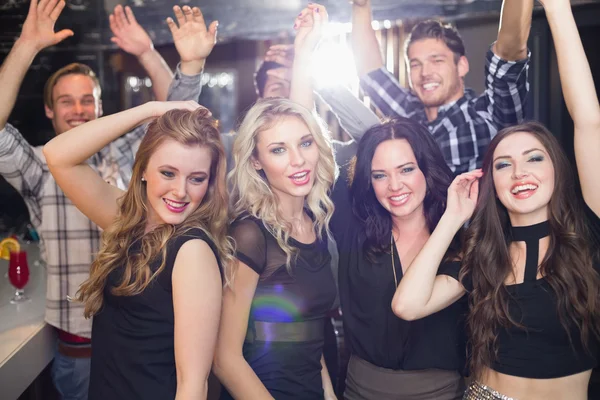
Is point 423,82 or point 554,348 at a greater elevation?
point 423,82

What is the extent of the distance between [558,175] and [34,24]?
1.75 metres

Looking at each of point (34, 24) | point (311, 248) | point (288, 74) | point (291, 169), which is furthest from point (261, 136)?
point (288, 74)

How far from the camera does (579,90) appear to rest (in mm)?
1738

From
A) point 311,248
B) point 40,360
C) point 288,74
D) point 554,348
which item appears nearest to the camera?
point 554,348

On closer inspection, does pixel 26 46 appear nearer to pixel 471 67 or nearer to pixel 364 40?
pixel 364 40

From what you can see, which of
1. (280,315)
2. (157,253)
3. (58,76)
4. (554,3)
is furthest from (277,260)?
(58,76)

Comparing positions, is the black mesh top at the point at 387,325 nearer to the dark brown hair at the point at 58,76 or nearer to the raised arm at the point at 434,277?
the raised arm at the point at 434,277

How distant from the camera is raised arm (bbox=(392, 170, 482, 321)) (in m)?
1.81

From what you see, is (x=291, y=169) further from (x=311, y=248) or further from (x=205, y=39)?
(x=205, y=39)

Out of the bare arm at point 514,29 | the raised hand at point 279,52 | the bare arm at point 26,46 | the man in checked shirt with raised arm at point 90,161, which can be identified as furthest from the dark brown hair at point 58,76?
the bare arm at point 514,29

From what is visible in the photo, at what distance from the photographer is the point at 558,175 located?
1822 mm

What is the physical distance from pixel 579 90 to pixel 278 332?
1.10 meters

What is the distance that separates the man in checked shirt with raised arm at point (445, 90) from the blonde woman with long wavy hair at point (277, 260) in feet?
2.46

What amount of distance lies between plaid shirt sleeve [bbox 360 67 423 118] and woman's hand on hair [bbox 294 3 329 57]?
1.94 feet
